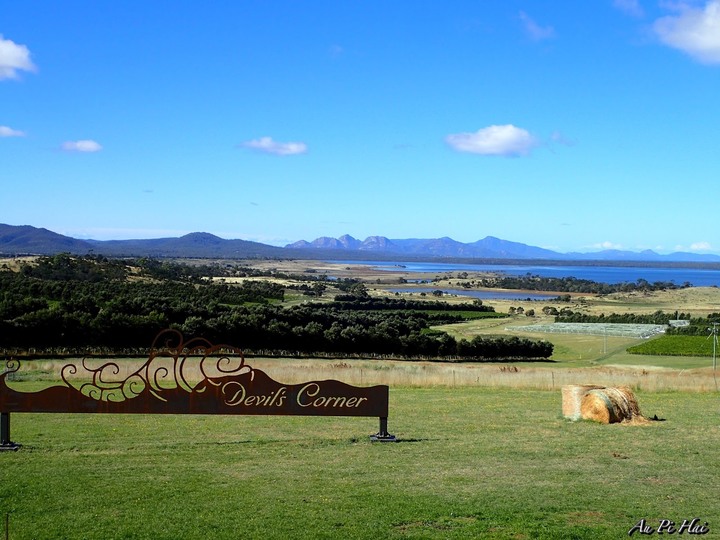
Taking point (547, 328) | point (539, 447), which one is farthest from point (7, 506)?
point (547, 328)

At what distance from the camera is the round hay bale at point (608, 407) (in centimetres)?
1641

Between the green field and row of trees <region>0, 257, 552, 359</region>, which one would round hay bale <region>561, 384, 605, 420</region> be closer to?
row of trees <region>0, 257, 552, 359</region>

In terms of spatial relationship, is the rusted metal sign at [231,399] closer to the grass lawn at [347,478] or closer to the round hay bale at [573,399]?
the grass lawn at [347,478]

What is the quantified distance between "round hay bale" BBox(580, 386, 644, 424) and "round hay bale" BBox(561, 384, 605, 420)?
4.0 inches

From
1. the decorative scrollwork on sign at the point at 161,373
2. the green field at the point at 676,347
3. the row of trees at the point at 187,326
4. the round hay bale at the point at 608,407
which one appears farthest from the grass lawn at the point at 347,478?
the green field at the point at 676,347

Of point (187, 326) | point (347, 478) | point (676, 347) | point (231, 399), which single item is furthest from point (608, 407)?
point (676, 347)

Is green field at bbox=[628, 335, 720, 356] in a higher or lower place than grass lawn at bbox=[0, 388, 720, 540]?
lower

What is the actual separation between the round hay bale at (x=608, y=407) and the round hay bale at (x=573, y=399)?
10cm

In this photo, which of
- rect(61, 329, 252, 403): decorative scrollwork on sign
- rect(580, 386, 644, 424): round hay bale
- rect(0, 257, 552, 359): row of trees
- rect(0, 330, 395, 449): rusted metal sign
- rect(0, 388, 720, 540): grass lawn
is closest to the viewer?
rect(0, 388, 720, 540): grass lawn

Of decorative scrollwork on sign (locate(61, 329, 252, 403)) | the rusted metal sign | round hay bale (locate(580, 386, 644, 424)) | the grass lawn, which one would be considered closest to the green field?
decorative scrollwork on sign (locate(61, 329, 252, 403))

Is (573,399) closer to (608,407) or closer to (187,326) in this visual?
(608,407)

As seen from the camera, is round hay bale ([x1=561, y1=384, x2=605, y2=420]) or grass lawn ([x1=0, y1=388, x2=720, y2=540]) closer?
grass lawn ([x1=0, y1=388, x2=720, y2=540])

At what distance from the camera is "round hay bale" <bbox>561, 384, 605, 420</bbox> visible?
55.9ft

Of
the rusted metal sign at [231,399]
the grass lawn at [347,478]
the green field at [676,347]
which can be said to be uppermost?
the rusted metal sign at [231,399]
